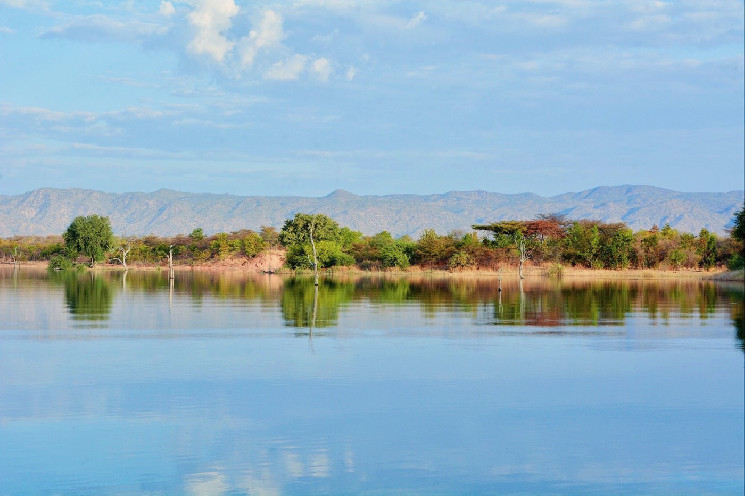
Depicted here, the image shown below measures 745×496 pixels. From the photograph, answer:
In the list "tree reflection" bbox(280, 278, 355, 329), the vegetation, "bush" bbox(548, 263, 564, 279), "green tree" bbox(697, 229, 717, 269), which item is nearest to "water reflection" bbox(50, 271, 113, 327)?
"tree reflection" bbox(280, 278, 355, 329)

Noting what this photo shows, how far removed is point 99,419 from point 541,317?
56.6ft

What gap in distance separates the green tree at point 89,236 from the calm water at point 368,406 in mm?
54400

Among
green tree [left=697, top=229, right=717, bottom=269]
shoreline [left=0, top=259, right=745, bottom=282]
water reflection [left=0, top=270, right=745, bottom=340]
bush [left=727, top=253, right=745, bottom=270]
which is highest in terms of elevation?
green tree [left=697, top=229, right=717, bottom=269]

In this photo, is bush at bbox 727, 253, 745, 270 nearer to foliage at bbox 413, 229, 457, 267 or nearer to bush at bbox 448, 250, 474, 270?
bush at bbox 448, 250, 474, 270

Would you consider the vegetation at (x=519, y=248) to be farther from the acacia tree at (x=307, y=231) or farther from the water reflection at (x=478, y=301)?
the water reflection at (x=478, y=301)

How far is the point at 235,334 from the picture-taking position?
21.5 meters

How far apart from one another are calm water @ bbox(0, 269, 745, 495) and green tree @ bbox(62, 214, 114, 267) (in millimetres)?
54400

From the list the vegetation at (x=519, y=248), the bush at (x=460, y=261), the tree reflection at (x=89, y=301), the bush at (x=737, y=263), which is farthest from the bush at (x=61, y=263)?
the bush at (x=737, y=263)

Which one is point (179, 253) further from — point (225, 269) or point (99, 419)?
point (99, 419)

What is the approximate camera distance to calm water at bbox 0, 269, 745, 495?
9.30 metres

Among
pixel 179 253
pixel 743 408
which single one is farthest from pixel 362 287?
pixel 179 253

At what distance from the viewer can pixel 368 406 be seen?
1259 cm

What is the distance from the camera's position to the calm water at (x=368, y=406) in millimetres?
9305

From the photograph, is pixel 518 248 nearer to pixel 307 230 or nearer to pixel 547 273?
pixel 547 273
